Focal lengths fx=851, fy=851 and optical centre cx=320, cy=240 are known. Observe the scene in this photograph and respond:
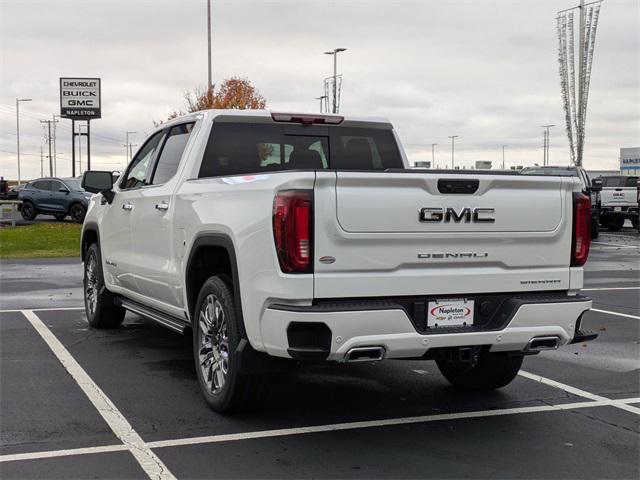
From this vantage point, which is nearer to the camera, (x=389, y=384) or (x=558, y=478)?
(x=558, y=478)

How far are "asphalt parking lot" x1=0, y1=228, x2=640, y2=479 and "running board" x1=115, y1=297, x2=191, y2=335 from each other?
0.43 m

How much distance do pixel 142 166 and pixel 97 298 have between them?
1.87 metres

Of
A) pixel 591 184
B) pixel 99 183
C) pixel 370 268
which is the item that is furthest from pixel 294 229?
pixel 591 184

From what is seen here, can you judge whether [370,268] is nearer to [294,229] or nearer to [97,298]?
[294,229]

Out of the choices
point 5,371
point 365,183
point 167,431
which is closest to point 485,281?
point 365,183

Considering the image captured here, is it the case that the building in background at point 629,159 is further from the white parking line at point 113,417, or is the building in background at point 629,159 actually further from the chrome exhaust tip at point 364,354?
the chrome exhaust tip at point 364,354

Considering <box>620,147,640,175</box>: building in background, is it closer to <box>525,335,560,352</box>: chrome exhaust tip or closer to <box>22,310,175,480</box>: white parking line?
<box>22,310,175,480</box>: white parking line

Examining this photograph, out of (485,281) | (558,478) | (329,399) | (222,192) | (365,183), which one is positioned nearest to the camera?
(558,478)

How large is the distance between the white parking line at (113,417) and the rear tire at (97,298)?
61cm

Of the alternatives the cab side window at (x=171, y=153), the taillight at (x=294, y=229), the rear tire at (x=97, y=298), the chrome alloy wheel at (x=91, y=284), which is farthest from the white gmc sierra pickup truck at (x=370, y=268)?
the chrome alloy wheel at (x=91, y=284)

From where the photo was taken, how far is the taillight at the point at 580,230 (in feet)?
18.0

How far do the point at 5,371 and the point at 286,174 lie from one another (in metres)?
3.50

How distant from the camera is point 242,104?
4666 cm

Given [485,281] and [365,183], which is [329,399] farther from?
[365,183]
